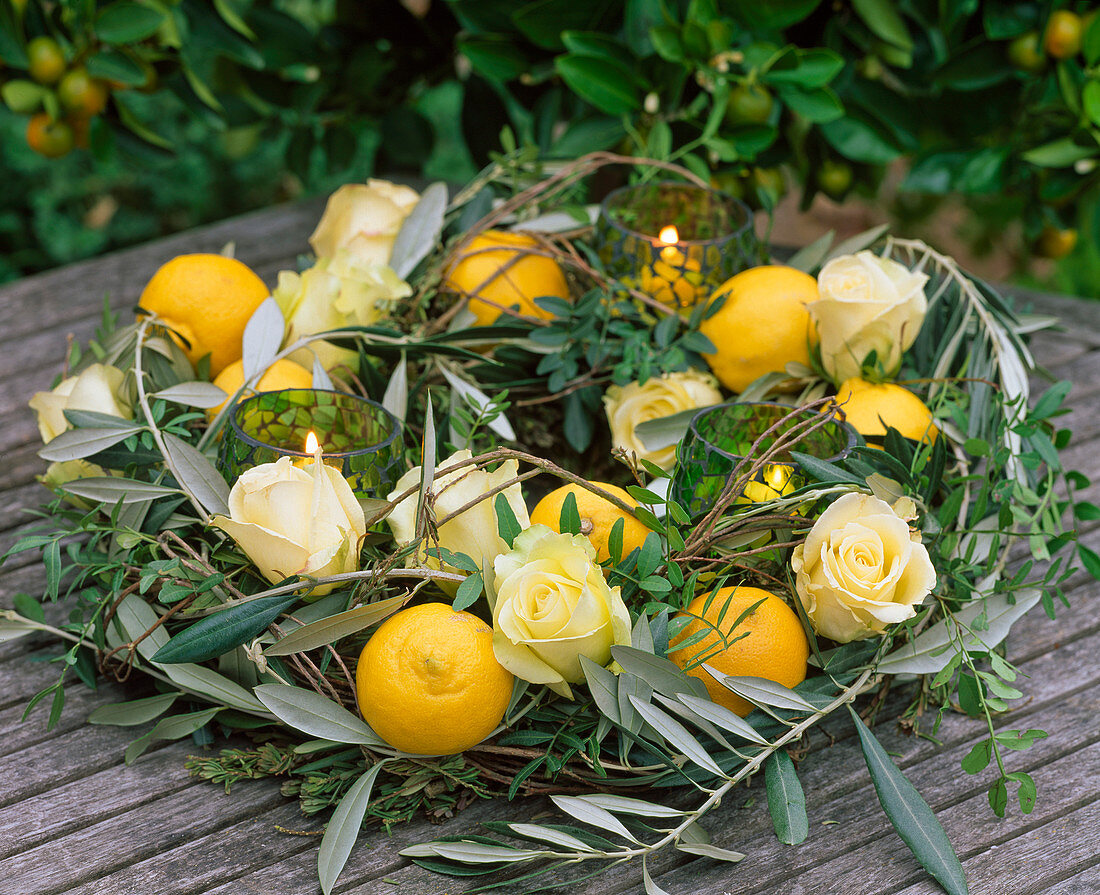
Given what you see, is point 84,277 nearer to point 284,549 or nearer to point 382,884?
point 284,549

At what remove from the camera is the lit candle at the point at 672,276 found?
3.34 ft

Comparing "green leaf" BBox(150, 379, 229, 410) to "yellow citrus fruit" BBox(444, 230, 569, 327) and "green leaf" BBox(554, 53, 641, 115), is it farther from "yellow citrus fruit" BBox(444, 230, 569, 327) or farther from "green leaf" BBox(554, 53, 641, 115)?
"green leaf" BBox(554, 53, 641, 115)

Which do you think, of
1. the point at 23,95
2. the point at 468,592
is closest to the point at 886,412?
the point at 468,592

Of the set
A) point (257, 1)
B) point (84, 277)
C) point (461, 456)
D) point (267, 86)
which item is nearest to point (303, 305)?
point (461, 456)

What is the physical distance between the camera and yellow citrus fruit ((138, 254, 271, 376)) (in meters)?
0.99

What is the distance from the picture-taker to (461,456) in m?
0.79

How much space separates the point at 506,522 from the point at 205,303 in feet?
1.47

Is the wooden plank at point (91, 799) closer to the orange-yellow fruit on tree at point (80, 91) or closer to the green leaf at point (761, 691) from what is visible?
the green leaf at point (761, 691)

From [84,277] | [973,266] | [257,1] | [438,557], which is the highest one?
[257,1]

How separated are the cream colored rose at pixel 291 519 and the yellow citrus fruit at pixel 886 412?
43 cm

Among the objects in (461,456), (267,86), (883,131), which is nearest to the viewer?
(461,456)

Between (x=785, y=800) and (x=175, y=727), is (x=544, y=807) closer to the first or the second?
(x=785, y=800)

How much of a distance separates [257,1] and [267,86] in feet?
0.51

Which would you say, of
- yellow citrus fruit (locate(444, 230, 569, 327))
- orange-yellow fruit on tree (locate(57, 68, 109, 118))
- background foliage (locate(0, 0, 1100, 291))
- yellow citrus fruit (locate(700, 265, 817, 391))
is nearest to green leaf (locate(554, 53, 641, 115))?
background foliage (locate(0, 0, 1100, 291))
